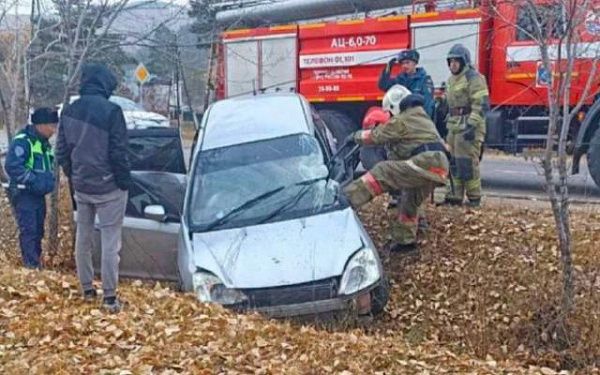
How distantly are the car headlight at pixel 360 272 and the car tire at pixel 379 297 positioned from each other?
128mm

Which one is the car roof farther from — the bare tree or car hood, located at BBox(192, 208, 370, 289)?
the bare tree

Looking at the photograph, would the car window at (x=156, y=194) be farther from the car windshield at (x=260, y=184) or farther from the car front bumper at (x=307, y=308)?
the car front bumper at (x=307, y=308)

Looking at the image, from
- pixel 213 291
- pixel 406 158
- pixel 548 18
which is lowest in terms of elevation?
pixel 213 291

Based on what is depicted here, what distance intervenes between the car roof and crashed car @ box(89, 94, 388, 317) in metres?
0.01

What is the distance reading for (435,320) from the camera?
6.47 meters

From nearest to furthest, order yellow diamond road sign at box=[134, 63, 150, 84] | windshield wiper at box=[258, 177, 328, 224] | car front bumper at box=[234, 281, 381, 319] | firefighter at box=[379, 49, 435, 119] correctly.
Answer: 1. car front bumper at box=[234, 281, 381, 319]
2. windshield wiper at box=[258, 177, 328, 224]
3. firefighter at box=[379, 49, 435, 119]
4. yellow diamond road sign at box=[134, 63, 150, 84]

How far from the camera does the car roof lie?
23.3 ft

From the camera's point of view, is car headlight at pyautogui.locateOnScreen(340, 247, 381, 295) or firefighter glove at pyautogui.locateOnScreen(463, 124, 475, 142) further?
firefighter glove at pyautogui.locateOnScreen(463, 124, 475, 142)

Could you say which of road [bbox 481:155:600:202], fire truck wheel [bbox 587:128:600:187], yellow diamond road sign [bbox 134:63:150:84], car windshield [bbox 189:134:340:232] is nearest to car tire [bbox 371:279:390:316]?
car windshield [bbox 189:134:340:232]

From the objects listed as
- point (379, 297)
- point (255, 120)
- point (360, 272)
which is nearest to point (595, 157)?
point (255, 120)

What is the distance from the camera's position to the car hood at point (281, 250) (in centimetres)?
541

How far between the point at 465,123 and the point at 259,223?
10.2ft

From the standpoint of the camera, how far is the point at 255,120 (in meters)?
7.32

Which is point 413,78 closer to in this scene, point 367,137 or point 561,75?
point 367,137
